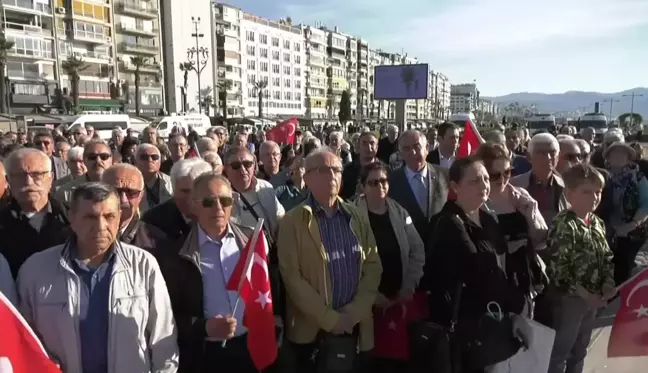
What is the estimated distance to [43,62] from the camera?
53.1 metres

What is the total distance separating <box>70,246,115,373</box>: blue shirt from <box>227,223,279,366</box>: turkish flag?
681 mm

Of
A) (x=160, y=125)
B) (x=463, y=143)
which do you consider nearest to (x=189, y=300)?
(x=463, y=143)

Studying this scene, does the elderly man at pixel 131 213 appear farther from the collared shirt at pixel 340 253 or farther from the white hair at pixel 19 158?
the collared shirt at pixel 340 253

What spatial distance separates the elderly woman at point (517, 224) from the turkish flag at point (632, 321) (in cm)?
52

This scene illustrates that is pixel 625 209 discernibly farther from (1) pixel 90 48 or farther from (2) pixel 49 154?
(1) pixel 90 48

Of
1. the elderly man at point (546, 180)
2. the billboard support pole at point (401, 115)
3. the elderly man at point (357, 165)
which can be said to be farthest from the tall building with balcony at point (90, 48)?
the elderly man at point (546, 180)

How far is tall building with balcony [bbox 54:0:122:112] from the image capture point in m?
55.4

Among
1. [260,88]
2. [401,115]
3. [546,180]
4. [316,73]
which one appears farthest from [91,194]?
[316,73]

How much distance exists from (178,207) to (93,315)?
139 centimetres

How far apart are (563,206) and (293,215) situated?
2545mm

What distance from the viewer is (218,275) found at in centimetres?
320

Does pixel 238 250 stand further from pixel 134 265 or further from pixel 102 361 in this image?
pixel 102 361

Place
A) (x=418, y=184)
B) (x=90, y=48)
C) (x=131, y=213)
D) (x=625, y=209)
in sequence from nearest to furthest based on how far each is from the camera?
(x=131, y=213), (x=418, y=184), (x=625, y=209), (x=90, y=48)

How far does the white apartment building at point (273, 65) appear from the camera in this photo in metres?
90.0
